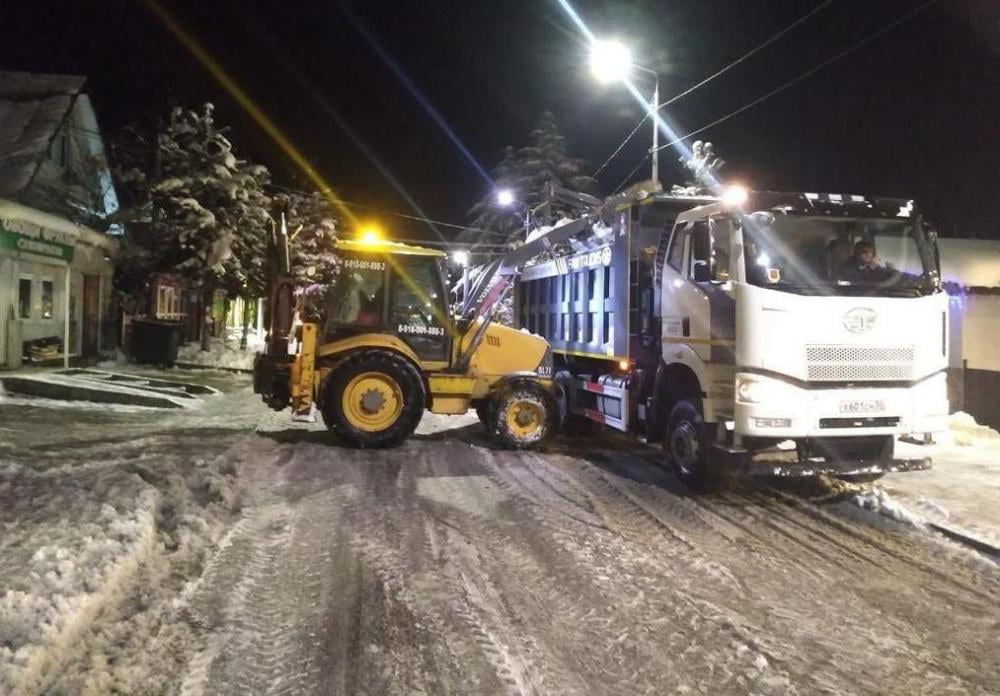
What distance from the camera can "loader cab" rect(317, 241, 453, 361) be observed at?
38.8ft

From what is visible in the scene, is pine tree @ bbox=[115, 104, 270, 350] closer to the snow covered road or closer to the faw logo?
the snow covered road

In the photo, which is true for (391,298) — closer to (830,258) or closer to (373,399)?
(373,399)

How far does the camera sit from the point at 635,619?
529 cm

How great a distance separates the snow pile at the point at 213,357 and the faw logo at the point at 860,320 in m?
19.7

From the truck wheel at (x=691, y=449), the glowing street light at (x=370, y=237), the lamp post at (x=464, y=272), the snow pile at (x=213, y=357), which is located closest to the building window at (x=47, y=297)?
the snow pile at (x=213, y=357)

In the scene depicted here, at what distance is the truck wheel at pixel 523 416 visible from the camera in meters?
12.0

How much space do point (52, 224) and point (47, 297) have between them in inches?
114

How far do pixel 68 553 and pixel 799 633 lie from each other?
4625 millimetres

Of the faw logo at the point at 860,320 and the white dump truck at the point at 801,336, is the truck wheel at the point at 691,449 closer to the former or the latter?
the white dump truck at the point at 801,336

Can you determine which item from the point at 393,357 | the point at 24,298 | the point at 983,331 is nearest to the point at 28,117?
the point at 24,298

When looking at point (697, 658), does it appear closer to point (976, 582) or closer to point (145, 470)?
point (976, 582)

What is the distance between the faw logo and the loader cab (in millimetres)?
5607

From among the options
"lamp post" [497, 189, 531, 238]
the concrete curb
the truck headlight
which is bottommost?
the concrete curb

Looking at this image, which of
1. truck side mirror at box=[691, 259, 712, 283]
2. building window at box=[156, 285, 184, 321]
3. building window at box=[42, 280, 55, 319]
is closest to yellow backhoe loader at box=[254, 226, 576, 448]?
truck side mirror at box=[691, 259, 712, 283]
